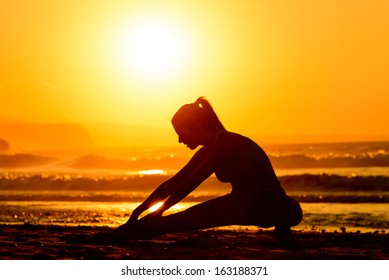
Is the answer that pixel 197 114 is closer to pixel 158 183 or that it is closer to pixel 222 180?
pixel 222 180

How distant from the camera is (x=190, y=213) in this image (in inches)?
281

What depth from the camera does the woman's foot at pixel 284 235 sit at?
7.39 m

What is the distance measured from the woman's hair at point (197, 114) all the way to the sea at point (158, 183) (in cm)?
493

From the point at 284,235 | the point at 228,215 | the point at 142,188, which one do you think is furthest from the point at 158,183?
the point at 228,215

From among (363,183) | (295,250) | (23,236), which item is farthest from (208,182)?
(295,250)

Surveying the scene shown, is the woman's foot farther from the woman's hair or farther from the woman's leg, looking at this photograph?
the woman's hair

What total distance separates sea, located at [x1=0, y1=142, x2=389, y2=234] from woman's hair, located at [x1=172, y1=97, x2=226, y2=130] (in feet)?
16.2

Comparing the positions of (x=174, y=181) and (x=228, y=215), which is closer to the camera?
(x=228, y=215)

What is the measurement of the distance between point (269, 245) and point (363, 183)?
1761cm

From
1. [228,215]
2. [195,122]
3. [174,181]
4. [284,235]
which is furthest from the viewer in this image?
[284,235]

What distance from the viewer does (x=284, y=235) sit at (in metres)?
7.44

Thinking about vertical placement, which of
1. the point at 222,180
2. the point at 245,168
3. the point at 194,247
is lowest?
the point at 194,247

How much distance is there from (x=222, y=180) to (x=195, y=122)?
0.63 m

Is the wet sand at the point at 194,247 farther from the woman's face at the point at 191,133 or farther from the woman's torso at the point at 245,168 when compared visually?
the woman's face at the point at 191,133
